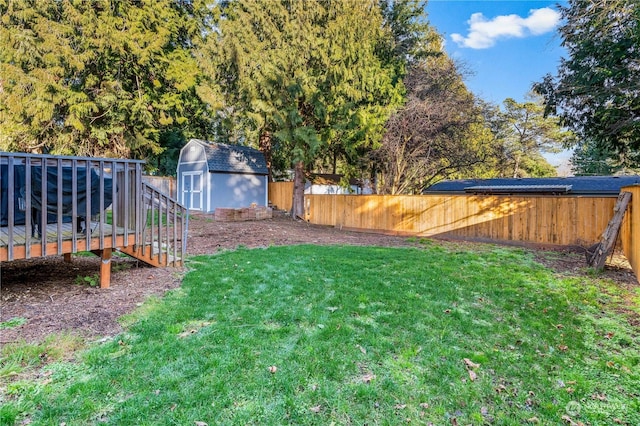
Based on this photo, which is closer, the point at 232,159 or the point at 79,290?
the point at 79,290

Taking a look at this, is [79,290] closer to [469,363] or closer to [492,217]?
[469,363]

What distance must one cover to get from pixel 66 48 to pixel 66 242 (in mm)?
14939

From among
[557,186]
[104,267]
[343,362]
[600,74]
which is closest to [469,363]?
[343,362]

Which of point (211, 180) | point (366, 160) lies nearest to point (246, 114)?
point (211, 180)

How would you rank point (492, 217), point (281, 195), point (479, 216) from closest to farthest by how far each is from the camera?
point (492, 217) → point (479, 216) → point (281, 195)

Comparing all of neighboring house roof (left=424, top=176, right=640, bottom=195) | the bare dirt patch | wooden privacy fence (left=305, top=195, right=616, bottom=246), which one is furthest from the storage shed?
neighboring house roof (left=424, top=176, right=640, bottom=195)

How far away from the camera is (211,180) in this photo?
15641mm

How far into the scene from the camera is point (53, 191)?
4.00m

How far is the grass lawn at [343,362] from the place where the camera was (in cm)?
221

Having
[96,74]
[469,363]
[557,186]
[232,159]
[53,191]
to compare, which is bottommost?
[469,363]

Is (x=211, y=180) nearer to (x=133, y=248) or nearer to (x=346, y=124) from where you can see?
(x=346, y=124)

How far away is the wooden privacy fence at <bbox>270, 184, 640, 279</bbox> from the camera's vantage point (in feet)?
28.3

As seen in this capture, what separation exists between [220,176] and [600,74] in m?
14.7

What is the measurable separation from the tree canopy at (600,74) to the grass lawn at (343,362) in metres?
7.48
